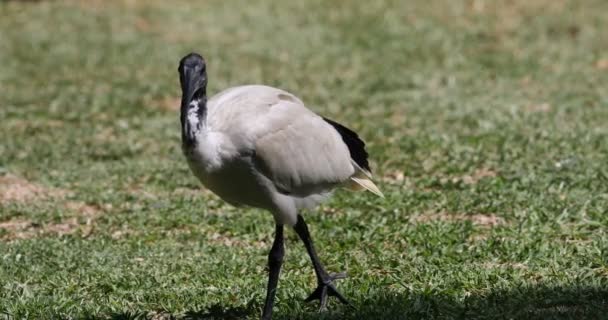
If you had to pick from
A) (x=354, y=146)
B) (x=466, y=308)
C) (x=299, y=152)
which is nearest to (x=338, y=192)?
(x=354, y=146)

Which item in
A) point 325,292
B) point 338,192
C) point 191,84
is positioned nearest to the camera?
point 191,84

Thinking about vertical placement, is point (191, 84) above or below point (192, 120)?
above

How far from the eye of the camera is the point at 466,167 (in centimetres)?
877

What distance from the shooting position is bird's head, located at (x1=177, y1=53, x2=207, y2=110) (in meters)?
4.94

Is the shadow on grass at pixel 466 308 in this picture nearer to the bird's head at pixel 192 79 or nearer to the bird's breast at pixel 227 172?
the bird's breast at pixel 227 172

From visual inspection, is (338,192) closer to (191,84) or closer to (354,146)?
(354,146)

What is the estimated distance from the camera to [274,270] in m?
5.51

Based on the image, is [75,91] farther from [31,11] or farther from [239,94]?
[239,94]

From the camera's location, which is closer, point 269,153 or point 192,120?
point 192,120

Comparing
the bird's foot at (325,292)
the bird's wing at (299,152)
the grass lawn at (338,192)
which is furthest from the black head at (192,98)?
A: the bird's foot at (325,292)

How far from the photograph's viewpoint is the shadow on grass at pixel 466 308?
17.5 feet

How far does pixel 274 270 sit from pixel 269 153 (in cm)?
66

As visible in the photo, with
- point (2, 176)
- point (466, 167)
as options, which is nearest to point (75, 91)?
point (2, 176)

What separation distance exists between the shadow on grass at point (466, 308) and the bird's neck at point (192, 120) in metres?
1.17
